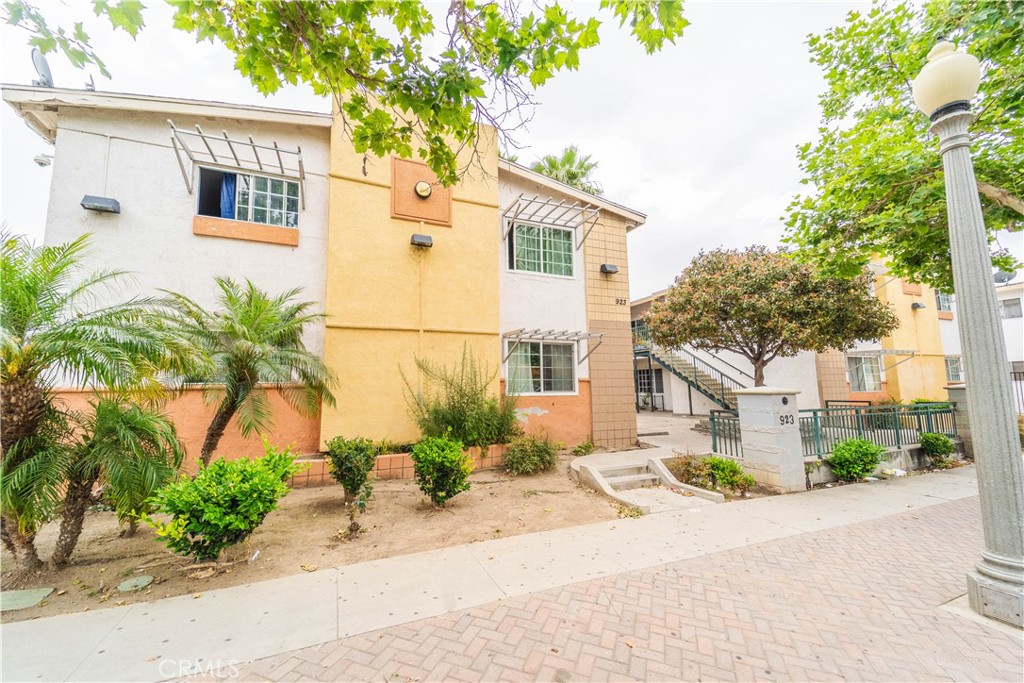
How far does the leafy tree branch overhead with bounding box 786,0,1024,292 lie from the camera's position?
6152mm

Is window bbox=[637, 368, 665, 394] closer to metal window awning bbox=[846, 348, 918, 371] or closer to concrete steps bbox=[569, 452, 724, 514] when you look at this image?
metal window awning bbox=[846, 348, 918, 371]

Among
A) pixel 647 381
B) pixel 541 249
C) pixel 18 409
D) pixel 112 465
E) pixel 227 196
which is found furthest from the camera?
pixel 647 381

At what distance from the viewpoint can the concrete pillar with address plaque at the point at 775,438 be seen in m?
7.21

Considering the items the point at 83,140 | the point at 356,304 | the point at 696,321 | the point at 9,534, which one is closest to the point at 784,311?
the point at 696,321

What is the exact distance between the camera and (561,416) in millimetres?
10641

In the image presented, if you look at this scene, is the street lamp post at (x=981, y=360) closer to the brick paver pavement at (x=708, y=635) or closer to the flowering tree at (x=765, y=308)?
the brick paver pavement at (x=708, y=635)

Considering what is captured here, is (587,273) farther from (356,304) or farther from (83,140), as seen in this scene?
(83,140)

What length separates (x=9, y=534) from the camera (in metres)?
3.97

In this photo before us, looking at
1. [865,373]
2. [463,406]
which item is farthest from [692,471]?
[865,373]

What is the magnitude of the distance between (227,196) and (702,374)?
18.3 metres

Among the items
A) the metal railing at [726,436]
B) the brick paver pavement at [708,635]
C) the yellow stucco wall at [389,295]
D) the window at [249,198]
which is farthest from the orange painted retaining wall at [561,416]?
the window at [249,198]

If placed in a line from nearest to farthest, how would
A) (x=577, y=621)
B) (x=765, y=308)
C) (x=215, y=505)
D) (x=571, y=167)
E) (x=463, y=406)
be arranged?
(x=577, y=621) → (x=215, y=505) → (x=463, y=406) → (x=765, y=308) → (x=571, y=167)

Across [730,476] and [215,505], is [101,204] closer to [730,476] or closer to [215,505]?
[215,505]

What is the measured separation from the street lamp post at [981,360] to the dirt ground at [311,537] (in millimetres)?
3849
